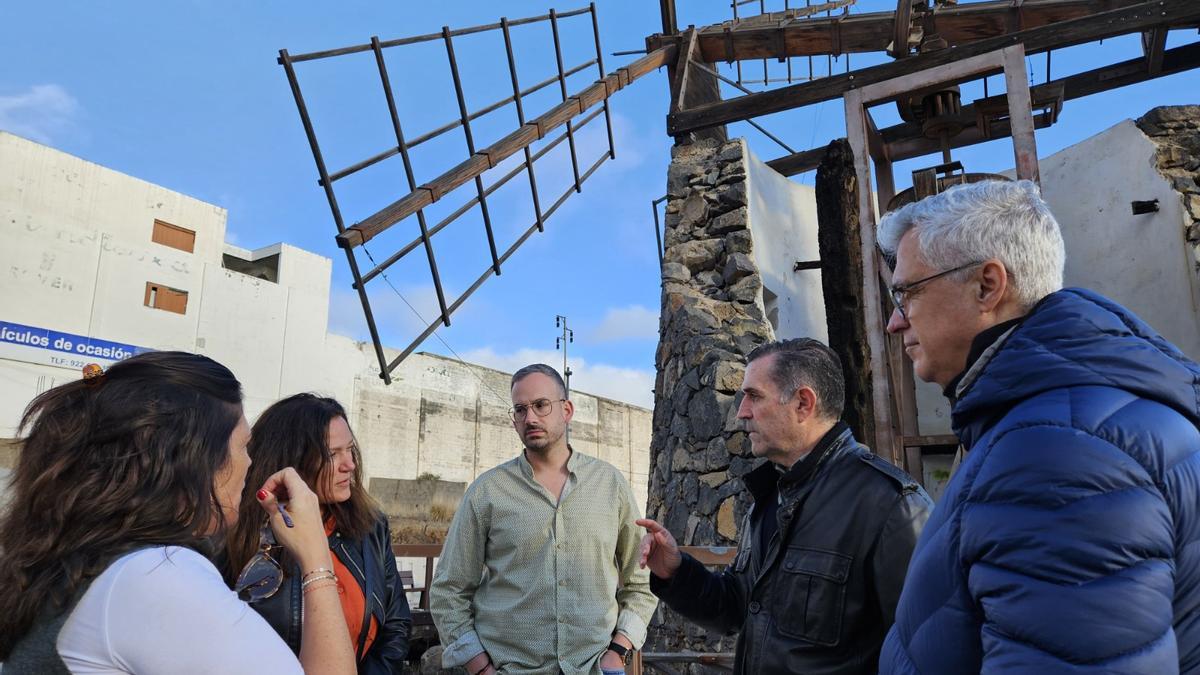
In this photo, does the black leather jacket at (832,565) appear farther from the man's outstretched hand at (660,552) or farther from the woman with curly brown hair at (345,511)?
the woman with curly brown hair at (345,511)

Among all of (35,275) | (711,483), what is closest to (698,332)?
(711,483)

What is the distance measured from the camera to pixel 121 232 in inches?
814

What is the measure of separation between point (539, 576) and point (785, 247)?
16.8 feet

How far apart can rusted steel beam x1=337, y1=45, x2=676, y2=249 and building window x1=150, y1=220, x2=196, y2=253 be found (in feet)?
59.3

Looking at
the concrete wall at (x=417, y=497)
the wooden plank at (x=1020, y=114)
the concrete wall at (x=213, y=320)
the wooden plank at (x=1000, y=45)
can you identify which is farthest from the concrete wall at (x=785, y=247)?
the concrete wall at (x=417, y=497)

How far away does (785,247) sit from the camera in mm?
7387

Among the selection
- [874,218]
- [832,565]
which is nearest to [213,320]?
[874,218]

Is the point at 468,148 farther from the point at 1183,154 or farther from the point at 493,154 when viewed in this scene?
the point at 1183,154

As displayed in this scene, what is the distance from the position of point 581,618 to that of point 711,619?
66 centimetres

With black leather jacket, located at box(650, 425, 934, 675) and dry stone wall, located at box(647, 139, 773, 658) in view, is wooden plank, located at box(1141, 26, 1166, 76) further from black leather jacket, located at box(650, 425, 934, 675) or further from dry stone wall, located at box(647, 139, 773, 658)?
black leather jacket, located at box(650, 425, 934, 675)

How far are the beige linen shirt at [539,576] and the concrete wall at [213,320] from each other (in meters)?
18.0

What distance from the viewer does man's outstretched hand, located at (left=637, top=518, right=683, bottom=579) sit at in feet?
7.70

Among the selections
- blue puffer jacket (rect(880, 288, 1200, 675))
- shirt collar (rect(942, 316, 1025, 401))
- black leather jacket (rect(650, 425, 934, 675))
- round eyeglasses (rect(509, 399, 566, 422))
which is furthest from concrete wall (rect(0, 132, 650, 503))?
blue puffer jacket (rect(880, 288, 1200, 675))

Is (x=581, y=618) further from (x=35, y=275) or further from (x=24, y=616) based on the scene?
(x=35, y=275)
